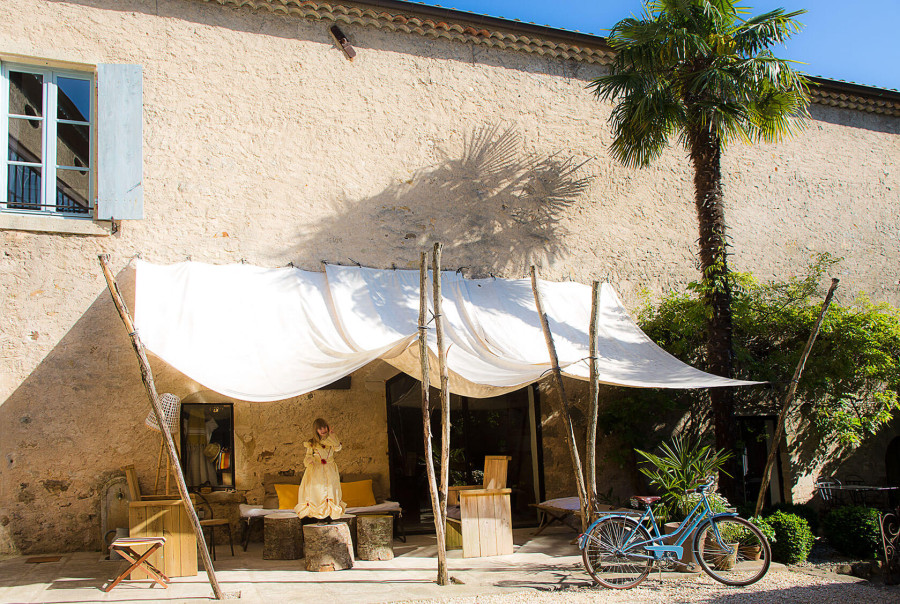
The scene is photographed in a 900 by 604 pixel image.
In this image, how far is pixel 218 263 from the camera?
22.6ft

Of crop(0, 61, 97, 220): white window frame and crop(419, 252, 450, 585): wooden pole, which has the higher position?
crop(0, 61, 97, 220): white window frame

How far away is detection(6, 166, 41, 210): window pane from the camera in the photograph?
648 cm

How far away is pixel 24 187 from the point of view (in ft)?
21.5

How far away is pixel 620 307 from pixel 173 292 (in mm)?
4726

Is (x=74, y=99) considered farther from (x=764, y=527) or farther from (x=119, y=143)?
(x=764, y=527)

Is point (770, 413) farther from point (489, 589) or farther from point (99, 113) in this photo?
point (99, 113)

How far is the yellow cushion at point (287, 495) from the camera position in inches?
265

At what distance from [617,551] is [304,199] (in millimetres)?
4540

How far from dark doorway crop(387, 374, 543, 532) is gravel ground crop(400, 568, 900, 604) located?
2.36 m

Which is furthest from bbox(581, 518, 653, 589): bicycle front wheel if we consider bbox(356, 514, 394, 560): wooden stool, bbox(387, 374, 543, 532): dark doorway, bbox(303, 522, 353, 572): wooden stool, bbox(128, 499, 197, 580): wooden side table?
bbox(128, 499, 197, 580): wooden side table

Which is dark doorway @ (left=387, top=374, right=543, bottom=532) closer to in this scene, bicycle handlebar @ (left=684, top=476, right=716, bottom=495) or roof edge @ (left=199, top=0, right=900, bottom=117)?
bicycle handlebar @ (left=684, top=476, right=716, bottom=495)

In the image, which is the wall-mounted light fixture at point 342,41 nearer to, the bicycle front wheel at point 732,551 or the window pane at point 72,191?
the window pane at point 72,191

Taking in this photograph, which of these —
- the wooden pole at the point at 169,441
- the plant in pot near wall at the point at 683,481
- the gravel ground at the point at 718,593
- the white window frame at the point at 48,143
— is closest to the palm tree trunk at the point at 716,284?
the plant in pot near wall at the point at 683,481

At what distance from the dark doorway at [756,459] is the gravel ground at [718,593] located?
11.2ft
